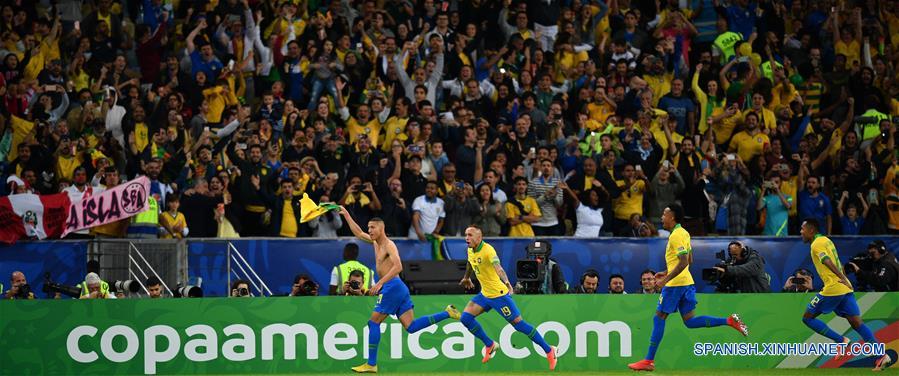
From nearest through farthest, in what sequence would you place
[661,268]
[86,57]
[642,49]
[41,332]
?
[41,332]
[661,268]
[86,57]
[642,49]

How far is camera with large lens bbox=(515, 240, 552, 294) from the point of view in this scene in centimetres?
2155

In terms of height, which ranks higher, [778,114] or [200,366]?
[778,114]

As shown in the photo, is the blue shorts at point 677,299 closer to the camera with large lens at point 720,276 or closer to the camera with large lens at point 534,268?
the camera with large lens at point 720,276

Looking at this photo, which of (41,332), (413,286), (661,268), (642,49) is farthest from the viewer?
(642,49)

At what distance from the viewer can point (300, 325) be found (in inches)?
821

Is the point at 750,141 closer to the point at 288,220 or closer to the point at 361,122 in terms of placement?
the point at 361,122

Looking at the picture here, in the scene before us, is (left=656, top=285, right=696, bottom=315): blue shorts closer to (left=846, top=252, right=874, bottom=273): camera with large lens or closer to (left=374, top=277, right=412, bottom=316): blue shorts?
(left=374, top=277, right=412, bottom=316): blue shorts

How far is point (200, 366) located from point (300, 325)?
5.00 ft

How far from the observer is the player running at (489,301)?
20281 millimetres

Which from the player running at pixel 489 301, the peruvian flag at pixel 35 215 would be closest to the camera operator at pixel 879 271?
the player running at pixel 489 301

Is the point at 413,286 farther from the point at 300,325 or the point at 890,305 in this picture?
the point at 890,305

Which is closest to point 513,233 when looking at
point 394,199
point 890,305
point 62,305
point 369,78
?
point 394,199

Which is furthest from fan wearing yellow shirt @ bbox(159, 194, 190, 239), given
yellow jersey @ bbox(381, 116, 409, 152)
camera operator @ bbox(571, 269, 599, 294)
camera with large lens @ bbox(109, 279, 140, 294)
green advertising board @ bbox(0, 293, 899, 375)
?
camera operator @ bbox(571, 269, 599, 294)

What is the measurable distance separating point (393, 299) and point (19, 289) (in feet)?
19.1
